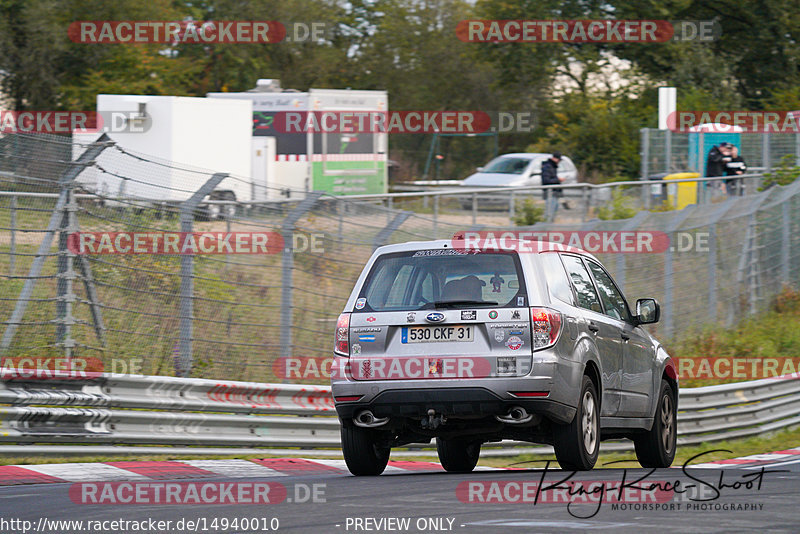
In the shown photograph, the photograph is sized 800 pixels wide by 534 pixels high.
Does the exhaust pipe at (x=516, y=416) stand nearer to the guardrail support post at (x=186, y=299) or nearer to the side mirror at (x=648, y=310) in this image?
the side mirror at (x=648, y=310)

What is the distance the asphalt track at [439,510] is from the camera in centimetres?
641

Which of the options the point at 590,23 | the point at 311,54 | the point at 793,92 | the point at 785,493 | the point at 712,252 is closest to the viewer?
the point at 785,493

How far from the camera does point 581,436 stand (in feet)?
29.1

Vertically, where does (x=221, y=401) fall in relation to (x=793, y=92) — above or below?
below

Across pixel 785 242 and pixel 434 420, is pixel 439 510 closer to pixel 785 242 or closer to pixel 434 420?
pixel 434 420

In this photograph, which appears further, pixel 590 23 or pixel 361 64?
pixel 361 64

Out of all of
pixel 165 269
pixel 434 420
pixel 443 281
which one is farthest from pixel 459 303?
pixel 165 269

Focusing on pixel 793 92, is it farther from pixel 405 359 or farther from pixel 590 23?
pixel 405 359

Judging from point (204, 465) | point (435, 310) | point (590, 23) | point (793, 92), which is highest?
point (590, 23)

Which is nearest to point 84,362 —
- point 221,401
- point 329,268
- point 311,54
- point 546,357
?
point 221,401

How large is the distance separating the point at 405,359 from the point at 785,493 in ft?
8.47

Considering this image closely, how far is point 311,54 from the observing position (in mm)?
60844

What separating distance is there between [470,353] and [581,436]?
1050mm

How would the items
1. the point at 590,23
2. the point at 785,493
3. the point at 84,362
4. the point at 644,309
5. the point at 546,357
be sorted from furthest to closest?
1. the point at 590,23
2. the point at 84,362
3. the point at 644,309
4. the point at 546,357
5. the point at 785,493
